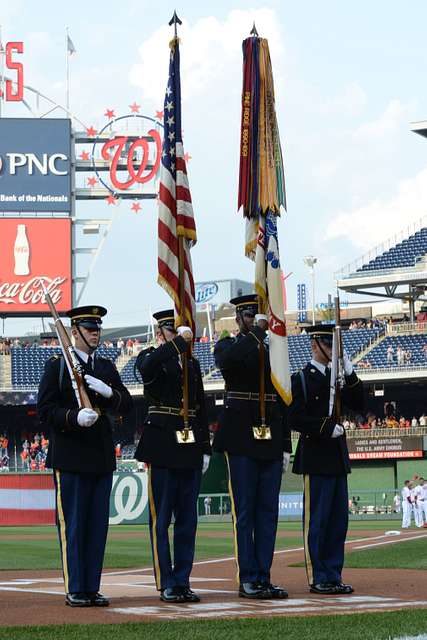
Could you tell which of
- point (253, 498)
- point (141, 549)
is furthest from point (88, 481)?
point (141, 549)

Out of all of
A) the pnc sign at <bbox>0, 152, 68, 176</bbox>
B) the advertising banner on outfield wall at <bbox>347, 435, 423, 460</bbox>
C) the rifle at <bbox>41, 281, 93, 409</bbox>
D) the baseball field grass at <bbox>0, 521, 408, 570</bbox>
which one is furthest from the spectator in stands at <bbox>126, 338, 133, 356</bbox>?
the rifle at <bbox>41, 281, 93, 409</bbox>

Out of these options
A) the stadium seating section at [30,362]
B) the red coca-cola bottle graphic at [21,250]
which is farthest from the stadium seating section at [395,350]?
the red coca-cola bottle graphic at [21,250]

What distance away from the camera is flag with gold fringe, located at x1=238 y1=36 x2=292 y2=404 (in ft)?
31.8

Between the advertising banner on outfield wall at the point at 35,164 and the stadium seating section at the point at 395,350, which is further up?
the advertising banner on outfield wall at the point at 35,164

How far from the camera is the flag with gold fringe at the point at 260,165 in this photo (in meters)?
9.70

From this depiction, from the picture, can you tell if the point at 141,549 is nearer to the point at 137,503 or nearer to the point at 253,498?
the point at 253,498

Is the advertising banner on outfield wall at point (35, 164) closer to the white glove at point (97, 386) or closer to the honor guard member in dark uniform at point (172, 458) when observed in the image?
the honor guard member in dark uniform at point (172, 458)

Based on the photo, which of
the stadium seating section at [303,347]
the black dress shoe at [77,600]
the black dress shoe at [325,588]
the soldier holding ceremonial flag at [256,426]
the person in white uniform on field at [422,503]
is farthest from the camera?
the stadium seating section at [303,347]

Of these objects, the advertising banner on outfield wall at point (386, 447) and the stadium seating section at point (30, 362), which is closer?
the advertising banner on outfield wall at point (386, 447)

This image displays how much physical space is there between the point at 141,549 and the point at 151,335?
134ft

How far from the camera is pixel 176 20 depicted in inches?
385

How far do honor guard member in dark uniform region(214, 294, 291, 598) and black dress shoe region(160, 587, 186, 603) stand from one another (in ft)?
1.62

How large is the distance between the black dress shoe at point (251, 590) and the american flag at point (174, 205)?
1.94 meters

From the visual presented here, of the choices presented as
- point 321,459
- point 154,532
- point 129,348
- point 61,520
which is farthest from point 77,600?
point 129,348
